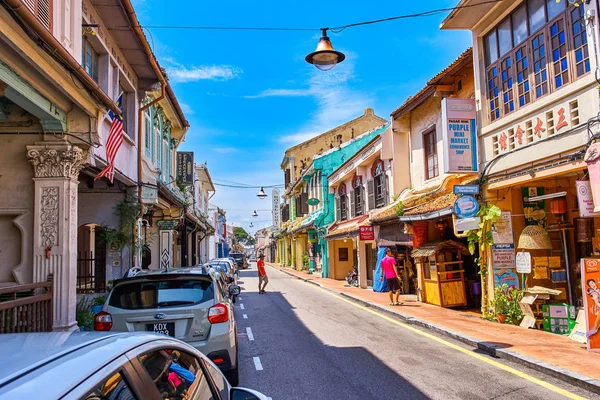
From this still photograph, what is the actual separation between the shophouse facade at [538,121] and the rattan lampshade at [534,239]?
0.9 inches

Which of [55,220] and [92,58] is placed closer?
[55,220]

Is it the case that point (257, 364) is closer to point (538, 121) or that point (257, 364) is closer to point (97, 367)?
point (97, 367)

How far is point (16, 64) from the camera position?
639 cm

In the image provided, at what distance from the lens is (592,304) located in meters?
8.27

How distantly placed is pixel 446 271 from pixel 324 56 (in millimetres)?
8508

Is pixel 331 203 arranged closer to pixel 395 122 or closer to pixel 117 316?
pixel 395 122

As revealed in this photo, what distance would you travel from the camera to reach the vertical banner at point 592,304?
8227 millimetres

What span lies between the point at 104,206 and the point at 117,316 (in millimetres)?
8356

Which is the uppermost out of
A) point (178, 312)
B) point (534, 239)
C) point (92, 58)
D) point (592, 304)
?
point (92, 58)

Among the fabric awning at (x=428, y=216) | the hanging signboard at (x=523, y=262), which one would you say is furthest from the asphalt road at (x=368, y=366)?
the fabric awning at (x=428, y=216)

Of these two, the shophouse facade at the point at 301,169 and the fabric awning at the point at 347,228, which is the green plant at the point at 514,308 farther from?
the shophouse facade at the point at 301,169

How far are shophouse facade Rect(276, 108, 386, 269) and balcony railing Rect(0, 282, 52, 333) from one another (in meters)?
29.6

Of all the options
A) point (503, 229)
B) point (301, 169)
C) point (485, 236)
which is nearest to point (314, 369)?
point (485, 236)

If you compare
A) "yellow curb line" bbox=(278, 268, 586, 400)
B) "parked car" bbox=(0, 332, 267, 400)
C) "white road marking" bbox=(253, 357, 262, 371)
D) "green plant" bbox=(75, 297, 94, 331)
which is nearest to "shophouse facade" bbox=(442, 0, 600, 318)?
"yellow curb line" bbox=(278, 268, 586, 400)
